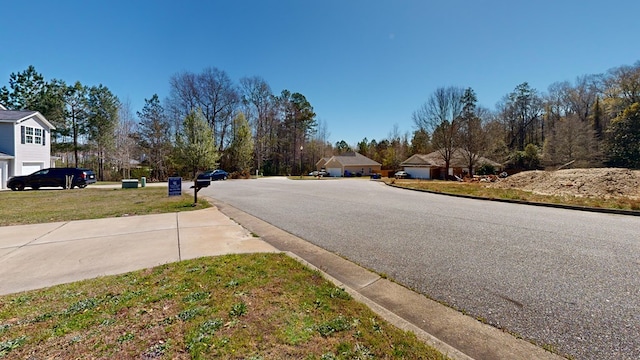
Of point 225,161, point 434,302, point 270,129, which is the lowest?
point 434,302

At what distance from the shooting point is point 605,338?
2.50 meters

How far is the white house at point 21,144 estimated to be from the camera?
1862 cm

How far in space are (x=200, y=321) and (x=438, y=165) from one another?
4052 cm

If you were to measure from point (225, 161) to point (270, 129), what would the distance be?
1166 cm

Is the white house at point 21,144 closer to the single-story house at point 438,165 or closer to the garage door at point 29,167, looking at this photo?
the garage door at point 29,167

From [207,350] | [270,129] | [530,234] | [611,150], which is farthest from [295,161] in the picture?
[207,350]

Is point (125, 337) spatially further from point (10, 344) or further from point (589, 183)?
point (589, 183)

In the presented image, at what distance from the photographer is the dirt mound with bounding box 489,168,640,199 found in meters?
13.3

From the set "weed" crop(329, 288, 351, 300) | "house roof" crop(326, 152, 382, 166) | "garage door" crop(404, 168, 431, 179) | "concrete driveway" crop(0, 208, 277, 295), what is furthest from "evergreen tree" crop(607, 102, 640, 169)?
"concrete driveway" crop(0, 208, 277, 295)

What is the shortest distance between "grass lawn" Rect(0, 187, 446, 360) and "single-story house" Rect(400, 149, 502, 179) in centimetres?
3828

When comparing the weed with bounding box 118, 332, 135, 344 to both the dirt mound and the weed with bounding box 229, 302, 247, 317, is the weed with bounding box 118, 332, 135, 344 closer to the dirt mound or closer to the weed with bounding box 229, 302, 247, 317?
the weed with bounding box 229, 302, 247, 317

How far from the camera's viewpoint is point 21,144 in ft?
64.3

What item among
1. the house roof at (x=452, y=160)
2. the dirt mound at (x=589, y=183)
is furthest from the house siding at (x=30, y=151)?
the house roof at (x=452, y=160)

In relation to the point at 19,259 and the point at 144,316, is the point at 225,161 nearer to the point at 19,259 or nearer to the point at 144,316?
the point at 19,259
